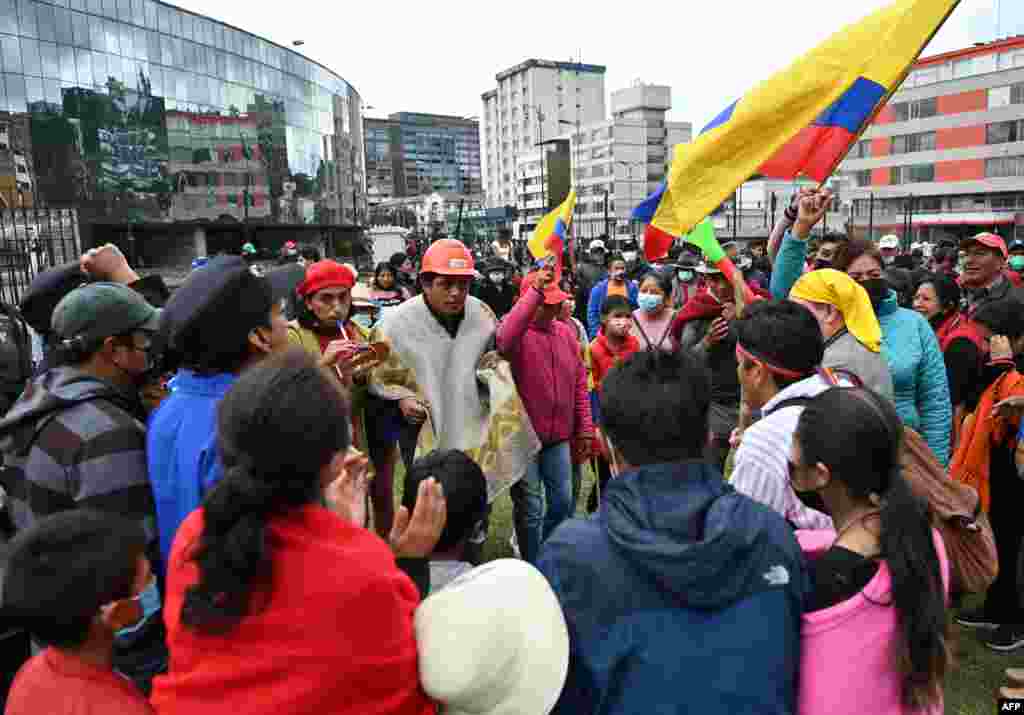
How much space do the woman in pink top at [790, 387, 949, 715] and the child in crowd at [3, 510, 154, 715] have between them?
1.47m

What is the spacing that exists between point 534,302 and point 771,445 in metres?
1.84

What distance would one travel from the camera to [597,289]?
7805 mm

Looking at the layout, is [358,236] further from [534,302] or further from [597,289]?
[534,302]

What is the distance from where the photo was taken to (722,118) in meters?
4.02

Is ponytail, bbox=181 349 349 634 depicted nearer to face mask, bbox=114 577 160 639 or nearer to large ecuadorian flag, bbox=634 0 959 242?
face mask, bbox=114 577 160 639

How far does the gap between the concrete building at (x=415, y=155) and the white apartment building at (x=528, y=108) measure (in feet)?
114

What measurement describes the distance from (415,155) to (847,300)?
174 metres

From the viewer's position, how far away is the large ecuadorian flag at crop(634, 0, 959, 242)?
3730 mm

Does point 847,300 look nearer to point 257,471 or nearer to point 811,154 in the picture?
point 811,154

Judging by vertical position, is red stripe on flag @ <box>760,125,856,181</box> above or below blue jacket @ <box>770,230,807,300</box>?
above

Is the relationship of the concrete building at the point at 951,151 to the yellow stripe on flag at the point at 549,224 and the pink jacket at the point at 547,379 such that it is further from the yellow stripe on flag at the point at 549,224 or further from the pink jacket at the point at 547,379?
the pink jacket at the point at 547,379

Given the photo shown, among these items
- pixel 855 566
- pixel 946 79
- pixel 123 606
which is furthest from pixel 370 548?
pixel 946 79

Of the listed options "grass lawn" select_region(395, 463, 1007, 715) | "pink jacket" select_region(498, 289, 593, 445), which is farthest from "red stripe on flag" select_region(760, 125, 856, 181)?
"grass lawn" select_region(395, 463, 1007, 715)

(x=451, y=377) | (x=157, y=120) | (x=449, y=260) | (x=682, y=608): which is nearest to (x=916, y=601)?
(x=682, y=608)
